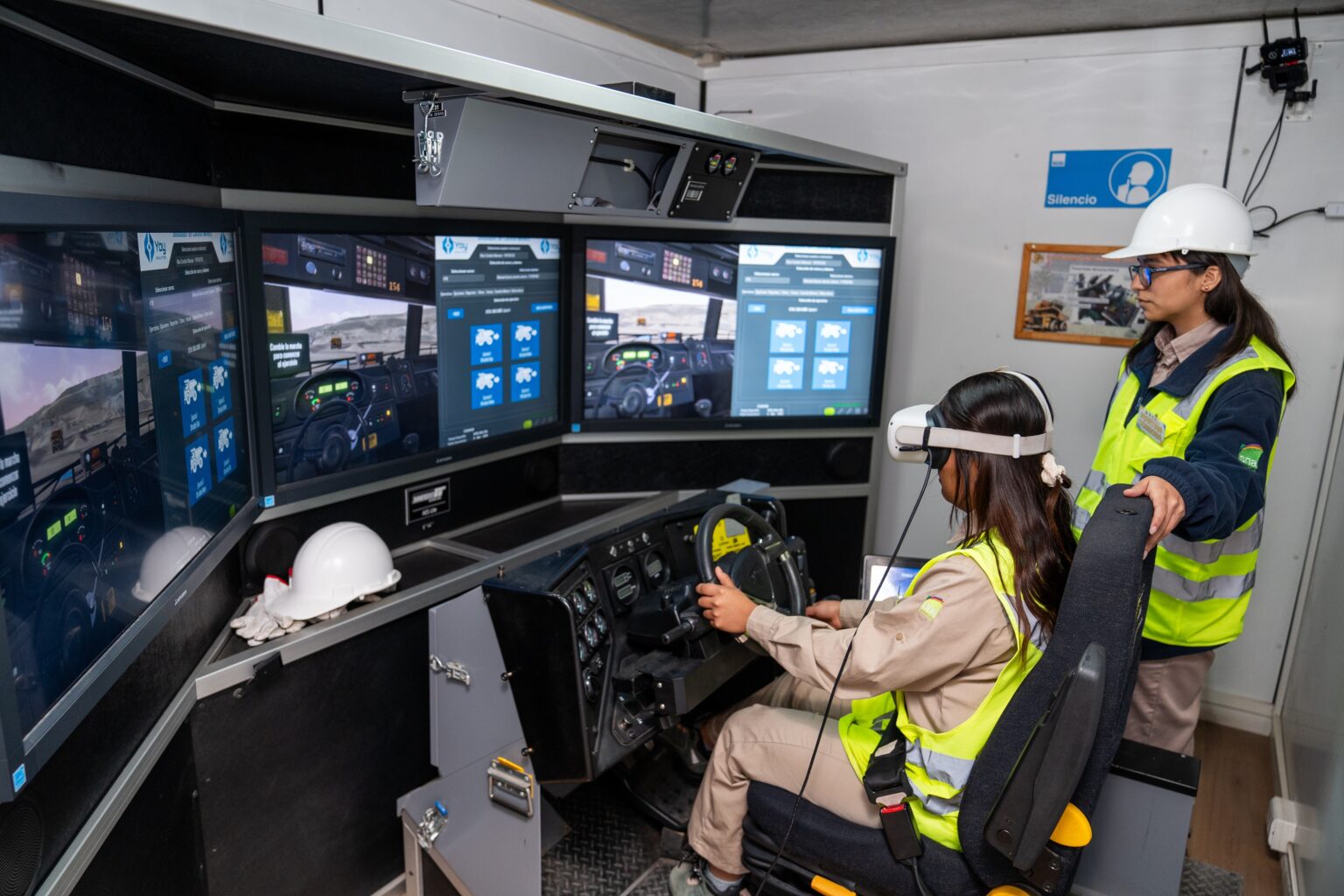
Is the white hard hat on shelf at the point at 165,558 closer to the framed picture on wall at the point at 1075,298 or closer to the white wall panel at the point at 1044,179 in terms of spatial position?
the white wall panel at the point at 1044,179

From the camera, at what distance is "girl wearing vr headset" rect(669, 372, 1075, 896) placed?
1.46m

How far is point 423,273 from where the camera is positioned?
7.30ft

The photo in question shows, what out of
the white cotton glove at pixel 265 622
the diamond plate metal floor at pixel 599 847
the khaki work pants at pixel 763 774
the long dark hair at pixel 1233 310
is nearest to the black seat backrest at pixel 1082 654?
the khaki work pants at pixel 763 774

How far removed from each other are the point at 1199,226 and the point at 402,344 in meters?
1.87

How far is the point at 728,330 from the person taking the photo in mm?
2904

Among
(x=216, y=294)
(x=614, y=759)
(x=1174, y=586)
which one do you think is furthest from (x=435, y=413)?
(x=1174, y=586)

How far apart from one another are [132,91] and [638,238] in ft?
4.84

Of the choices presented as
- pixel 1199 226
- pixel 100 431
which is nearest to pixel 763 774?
pixel 100 431

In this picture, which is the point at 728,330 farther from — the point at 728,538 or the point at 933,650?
the point at 933,650

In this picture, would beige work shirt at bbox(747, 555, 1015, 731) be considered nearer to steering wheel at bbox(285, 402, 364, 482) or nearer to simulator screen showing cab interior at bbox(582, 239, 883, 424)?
steering wheel at bbox(285, 402, 364, 482)

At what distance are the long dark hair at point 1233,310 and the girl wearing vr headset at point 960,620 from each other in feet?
2.43

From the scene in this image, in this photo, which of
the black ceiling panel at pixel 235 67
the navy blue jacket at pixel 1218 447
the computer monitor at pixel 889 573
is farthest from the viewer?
the computer monitor at pixel 889 573

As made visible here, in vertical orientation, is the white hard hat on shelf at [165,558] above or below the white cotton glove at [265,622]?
above

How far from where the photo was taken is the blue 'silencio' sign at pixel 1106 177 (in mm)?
3029
